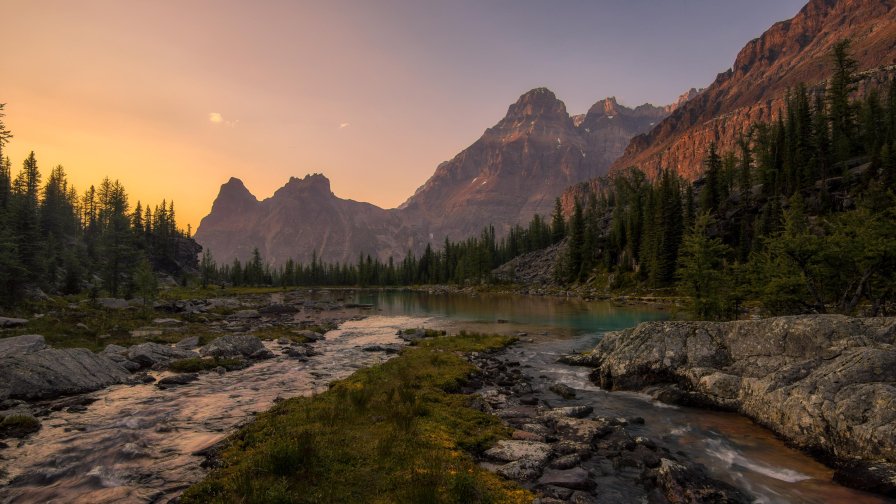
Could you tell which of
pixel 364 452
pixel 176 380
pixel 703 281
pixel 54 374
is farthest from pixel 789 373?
pixel 54 374

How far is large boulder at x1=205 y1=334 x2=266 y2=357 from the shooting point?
3186 centimetres

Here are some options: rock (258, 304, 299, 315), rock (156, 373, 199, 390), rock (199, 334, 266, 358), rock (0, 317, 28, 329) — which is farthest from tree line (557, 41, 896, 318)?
rock (258, 304, 299, 315)

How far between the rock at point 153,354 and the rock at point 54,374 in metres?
3.13

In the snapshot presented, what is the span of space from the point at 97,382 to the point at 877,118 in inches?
5896

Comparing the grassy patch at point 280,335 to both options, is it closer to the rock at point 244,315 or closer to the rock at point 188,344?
the rock at point 188,344

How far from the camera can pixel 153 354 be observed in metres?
29.9

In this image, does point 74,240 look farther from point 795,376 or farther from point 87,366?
point 795,376

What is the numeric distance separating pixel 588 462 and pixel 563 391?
938 cm

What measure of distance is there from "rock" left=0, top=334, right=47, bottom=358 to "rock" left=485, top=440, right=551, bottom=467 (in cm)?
2859

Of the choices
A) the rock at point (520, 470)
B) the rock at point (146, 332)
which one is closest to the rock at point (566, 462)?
the rock at point (520, 470)

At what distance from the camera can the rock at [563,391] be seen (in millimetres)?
23016

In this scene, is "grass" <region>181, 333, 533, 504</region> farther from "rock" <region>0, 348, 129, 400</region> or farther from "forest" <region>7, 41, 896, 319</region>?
"forest" <region>7, 41, 896, 319</region>

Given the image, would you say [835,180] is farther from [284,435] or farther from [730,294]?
[284,435]

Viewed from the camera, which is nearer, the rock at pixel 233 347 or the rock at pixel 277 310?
the rock at pixel 233 347
